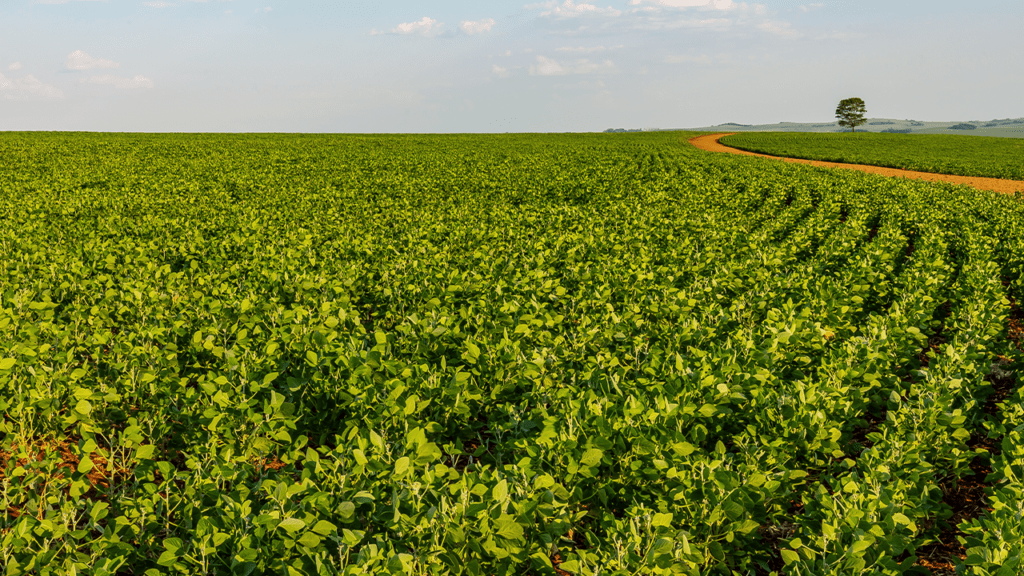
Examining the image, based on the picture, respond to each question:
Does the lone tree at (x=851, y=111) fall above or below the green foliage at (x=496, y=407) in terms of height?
above

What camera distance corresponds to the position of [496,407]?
4645 millimetres

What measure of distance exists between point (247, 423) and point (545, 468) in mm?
2311

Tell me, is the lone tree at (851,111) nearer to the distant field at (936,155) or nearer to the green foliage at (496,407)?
the distant field at (936,155)

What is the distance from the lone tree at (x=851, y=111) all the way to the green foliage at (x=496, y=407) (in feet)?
357

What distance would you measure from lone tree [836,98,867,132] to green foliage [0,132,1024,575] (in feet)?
357

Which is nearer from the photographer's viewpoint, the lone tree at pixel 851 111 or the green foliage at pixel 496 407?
the green foliage at pixel 496 407

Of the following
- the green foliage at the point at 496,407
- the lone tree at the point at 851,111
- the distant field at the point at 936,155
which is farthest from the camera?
the lone tree at the point at 851,111

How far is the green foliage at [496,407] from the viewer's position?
273 centimetres

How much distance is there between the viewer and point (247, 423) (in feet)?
13.4

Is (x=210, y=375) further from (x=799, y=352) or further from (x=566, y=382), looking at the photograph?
(x=799, y=352)

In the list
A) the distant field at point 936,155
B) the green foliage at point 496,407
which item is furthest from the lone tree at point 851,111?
the green foliage at point 496,407

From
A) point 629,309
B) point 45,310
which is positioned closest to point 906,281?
point 629,309

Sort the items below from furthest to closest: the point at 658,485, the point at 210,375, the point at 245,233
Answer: the point at 245,233, the point at 210,375, the point at 658,485

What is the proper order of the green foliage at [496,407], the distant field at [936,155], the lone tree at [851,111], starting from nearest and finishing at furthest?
1. the green foliage at [496,407]
2. the distant field at [936,155]
3. the lone tree at [851,111]
